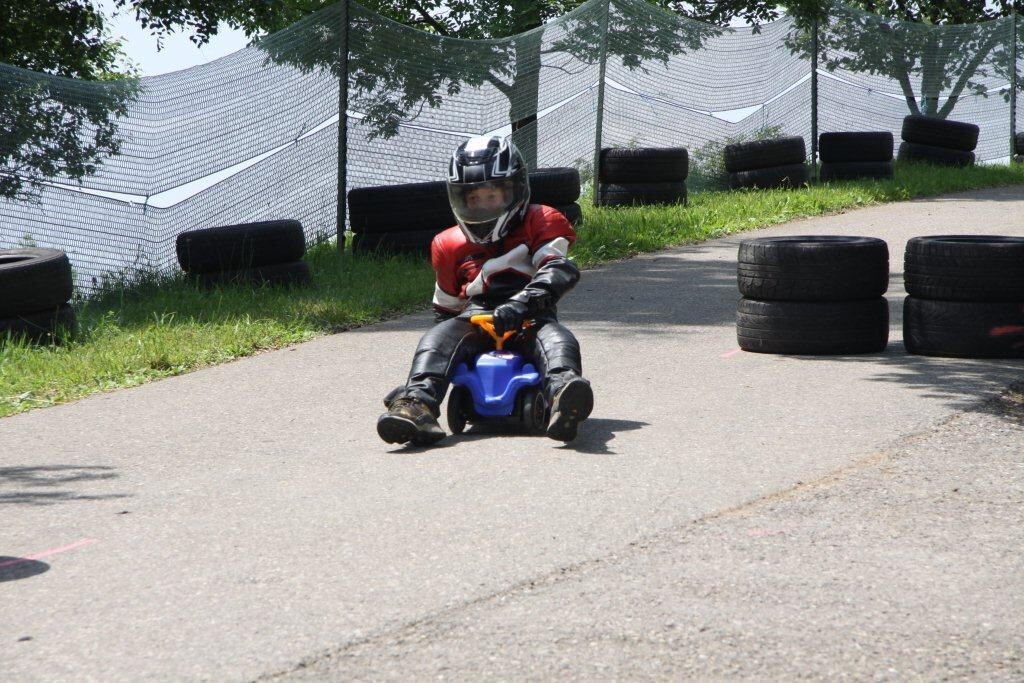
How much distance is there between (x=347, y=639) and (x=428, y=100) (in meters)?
10.1

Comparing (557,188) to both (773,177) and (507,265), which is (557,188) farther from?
(507,265)

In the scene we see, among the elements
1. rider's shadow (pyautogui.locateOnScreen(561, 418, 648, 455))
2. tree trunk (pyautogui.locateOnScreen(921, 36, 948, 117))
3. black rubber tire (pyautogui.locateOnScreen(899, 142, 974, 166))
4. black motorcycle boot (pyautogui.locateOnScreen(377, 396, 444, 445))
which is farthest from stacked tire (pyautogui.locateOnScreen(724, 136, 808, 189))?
black motorcycle boot (pyautogui.locateOnScreen(377, 396, 444, 445))

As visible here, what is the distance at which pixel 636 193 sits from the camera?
50.2ft

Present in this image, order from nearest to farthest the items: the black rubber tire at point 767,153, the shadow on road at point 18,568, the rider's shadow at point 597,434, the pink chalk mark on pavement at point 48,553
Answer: the shadow on road at point 18,568 → the pink chalk mark on pavement at point 48,553 → the rider's shadow at point 597,434 → the black rubber tire at point 767,153

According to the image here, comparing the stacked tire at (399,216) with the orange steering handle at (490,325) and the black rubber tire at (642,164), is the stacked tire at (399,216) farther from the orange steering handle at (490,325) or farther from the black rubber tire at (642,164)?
the orange steering handle at (490,325)

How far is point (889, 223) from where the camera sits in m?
14.2

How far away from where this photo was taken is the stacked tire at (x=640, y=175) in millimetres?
15188

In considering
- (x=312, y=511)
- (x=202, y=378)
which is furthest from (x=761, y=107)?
(x=312, y=511)

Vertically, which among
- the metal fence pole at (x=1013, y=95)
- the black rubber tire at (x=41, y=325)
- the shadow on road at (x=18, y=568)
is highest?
the metal fence pole at (x=1013, y=95)

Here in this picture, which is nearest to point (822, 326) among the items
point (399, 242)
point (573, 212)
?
point (399, 242)

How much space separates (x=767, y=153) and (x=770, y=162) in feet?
0.49

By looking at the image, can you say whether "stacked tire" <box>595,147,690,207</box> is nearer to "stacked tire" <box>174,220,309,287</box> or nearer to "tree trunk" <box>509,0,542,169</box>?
"tree trunk" <box>509,0,542,169</box>

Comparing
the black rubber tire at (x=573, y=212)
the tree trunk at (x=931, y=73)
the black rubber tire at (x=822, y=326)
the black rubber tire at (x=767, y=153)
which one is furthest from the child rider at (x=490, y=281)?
the tree trunk at (x=931, y=73)

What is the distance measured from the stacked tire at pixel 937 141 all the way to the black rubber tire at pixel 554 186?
338 inches
